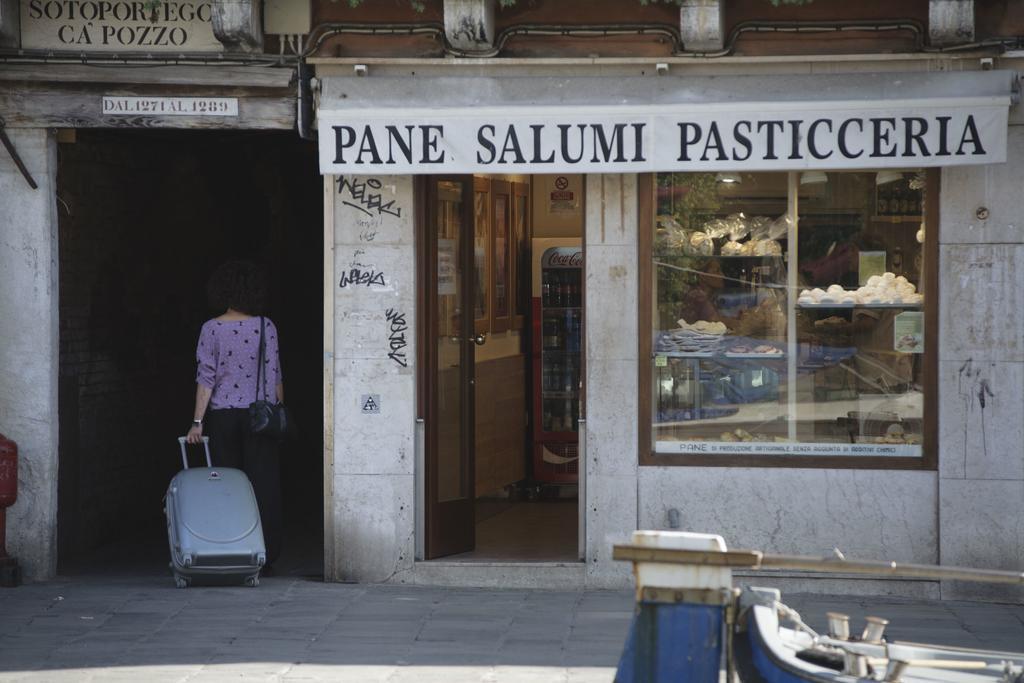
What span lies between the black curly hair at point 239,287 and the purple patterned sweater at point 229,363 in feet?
0.45

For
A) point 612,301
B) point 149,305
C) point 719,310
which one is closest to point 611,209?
point 612,301

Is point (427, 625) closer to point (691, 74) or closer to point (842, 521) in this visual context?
point (842, 521)

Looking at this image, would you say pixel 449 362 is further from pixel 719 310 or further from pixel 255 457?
pixel 719 310

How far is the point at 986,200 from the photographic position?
29.2 ft

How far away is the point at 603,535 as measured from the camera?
30.4ft

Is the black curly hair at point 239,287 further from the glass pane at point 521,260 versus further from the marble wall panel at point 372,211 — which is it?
the glass pane at point 521,260

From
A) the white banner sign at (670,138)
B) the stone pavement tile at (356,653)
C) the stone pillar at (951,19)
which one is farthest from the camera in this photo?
the white banner sign at (670,138)

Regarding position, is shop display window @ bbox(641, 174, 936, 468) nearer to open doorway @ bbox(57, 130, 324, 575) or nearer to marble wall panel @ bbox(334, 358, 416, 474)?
marble wall panel @ bbox(334, 358, 416, 474)

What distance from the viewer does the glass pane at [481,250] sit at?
36.2 feet

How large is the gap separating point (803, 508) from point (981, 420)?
117 cm

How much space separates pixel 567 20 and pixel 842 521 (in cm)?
347

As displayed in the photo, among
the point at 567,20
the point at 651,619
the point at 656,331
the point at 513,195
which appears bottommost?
the point at 651,619

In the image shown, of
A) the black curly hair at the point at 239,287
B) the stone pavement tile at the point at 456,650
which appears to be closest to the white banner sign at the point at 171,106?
the black curly hair at the point at 239,287

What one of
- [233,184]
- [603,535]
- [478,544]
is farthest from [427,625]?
[233,184]
